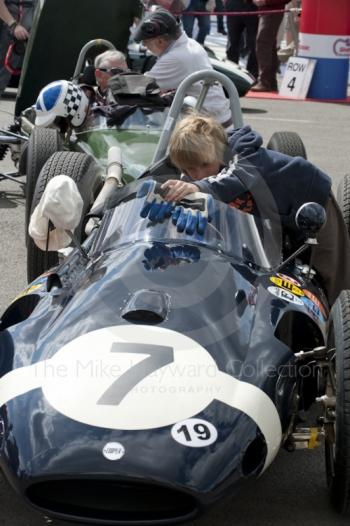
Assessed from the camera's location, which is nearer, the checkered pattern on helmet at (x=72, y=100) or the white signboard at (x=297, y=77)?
the checkered pattern on helmet at (x=72, y=100)

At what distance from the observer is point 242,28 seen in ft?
51.2

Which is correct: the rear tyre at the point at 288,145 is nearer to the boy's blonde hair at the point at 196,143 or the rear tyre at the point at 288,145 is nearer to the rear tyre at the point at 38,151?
the rear tyre at the point at 38,151

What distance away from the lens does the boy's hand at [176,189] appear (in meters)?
4.39

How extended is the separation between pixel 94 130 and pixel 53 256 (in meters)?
2.02

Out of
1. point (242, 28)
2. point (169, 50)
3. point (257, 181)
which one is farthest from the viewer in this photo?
point (242, 28)

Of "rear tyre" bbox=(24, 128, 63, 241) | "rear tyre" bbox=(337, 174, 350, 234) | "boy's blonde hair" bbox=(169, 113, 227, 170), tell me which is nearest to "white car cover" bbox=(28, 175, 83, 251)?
"boy's blonde hair" bbox=(169, 113, 227, 170)

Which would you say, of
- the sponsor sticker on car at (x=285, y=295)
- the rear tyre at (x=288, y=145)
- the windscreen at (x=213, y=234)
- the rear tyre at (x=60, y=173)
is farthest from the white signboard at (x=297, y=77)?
the sponsor sticker on car at (x=285, y=295)

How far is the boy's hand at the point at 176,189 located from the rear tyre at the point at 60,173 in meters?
1.05

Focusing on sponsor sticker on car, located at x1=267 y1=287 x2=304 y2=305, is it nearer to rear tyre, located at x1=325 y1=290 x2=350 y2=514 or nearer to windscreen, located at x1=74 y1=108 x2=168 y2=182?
rear tyre, located at x1=325 y1=290 x2=350 y2=514

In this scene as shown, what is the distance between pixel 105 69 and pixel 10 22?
3403mm

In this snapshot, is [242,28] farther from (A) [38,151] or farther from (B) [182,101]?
(B) [182,101]

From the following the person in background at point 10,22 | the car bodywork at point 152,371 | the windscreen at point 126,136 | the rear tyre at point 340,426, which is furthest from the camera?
the person in background at point 10,22

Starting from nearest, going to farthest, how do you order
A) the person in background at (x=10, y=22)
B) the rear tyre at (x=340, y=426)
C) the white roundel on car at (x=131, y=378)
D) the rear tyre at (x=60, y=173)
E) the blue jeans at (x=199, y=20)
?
the white roundel on car at (x=131, y=378)
the rear tyre at (x=340, y=426)
the rear tyre at (x=60, y=173)
the person in background at (x=10, y=22)
the blue jeans at (x=199, y=20)

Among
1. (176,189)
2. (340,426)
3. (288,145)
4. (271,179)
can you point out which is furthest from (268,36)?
(340,426)
